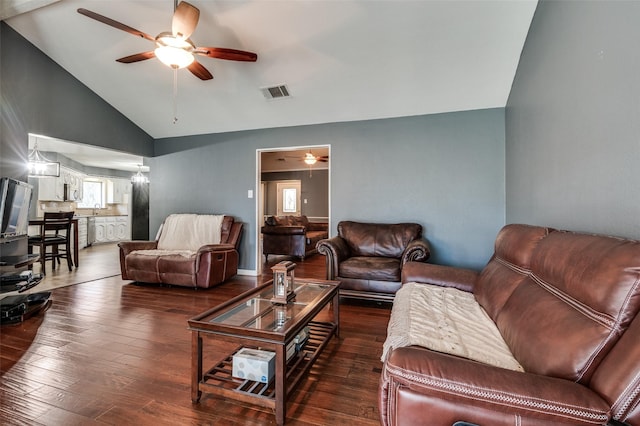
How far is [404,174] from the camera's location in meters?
4.02

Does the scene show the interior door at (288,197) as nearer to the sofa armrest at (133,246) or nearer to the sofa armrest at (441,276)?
the sofa armrest at (133,246)

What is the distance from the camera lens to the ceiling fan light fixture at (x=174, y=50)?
232 cm

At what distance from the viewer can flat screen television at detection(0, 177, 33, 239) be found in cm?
268

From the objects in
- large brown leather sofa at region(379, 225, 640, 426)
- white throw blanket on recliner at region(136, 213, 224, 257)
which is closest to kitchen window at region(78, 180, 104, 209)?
white throw blanket on recliner at region(136, 213, 224, 257)

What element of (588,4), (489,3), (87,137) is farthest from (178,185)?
(588,4)

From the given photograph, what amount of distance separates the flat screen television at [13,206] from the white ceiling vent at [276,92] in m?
2.78

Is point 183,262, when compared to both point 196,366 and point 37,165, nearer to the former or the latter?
point 196,366

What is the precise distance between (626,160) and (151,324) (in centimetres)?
342

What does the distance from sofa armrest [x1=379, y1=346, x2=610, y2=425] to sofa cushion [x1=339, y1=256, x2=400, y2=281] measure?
2255mm

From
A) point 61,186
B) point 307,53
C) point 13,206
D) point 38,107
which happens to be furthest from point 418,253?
point 61,186

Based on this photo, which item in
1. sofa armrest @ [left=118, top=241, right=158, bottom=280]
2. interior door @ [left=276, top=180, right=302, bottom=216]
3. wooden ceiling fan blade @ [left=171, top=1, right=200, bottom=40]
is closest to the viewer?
wooden ceiling fan blade @ [left=171, top=1, right=200, bottom=40]

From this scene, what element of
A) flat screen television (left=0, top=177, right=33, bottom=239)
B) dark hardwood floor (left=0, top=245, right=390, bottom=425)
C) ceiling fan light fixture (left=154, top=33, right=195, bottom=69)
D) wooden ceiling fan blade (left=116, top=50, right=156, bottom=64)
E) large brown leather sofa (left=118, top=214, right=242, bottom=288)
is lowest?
dark hardwood floor (left=0, top=245, right=390, bottom=425)

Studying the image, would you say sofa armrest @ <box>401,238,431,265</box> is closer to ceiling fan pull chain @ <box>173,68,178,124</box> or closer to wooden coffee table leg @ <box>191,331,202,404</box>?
wooden coffee table leg @ <box>191,331,202,404</box>

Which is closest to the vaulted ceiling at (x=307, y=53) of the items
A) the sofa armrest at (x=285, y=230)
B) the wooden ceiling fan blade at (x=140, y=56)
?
the wooden ceiling fan blade at (x=140, y=56)
